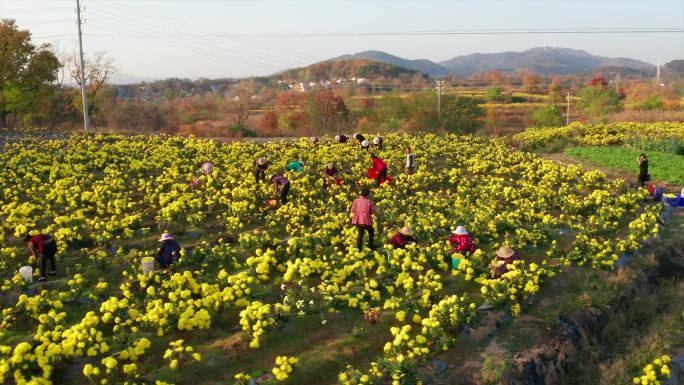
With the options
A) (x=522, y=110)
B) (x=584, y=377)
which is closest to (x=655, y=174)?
(x=584, y=377)

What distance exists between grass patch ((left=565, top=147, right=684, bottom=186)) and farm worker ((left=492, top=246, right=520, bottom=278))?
45.5 feet

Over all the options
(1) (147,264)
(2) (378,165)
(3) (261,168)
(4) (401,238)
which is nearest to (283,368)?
(1) (147,264)

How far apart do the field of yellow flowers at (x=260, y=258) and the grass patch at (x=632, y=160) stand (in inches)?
129

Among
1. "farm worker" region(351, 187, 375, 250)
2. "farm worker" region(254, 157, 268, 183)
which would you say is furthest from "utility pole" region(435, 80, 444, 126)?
"farm worker" region(351, 187, 375, 250)

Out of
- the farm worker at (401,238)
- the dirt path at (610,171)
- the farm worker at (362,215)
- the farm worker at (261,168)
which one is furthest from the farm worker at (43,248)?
the dirt path at (610,171)

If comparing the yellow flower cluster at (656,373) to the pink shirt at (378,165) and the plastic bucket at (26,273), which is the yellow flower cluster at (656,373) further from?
the plastic bucket at (26,273)

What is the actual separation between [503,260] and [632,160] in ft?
60.2

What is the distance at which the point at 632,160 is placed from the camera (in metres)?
27.5

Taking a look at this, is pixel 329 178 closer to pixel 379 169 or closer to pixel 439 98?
pixel 379 169

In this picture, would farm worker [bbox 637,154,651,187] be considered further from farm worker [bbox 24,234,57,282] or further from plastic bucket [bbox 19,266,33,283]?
plastic bucket [bbox 19,266,33,283]

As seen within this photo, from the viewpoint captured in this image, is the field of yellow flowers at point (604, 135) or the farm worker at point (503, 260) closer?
the farm worker at point (503, 260)

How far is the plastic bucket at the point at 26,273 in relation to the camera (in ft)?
40.6

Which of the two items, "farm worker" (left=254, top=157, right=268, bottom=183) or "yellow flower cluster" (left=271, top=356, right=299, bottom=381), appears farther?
"farm worker" (left=254, top=157, right=268, bottom=183)

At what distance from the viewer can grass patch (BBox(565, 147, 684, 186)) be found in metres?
24.0
